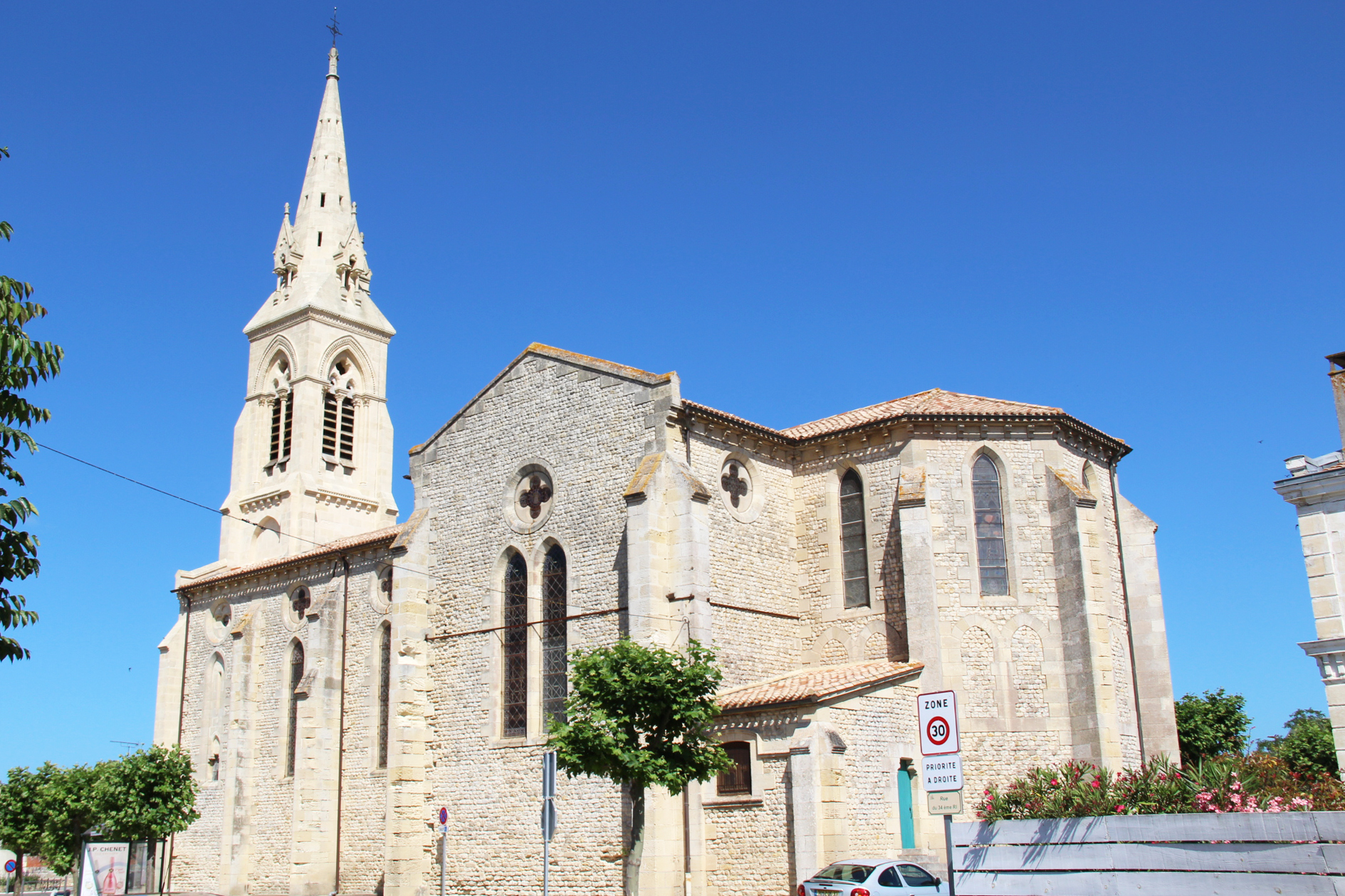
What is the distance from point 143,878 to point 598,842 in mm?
20136

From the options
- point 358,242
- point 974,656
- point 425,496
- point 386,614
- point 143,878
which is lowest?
point 143,878

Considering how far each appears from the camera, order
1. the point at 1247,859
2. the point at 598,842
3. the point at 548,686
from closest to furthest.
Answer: the point at 1247,859 → the point at 598,842 → the point at 548,686

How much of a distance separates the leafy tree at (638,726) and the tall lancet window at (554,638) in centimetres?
560

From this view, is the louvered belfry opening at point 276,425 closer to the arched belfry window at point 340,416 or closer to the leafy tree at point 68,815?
the arched belfry window at point 340,416

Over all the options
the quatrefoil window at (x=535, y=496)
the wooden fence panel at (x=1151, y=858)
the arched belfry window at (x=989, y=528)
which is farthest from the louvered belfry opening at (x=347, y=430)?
the wooden fence panel at (x=1151, y=858)

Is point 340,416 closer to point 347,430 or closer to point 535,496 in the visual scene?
point 347,430

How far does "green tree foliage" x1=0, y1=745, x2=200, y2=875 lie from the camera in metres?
30.9

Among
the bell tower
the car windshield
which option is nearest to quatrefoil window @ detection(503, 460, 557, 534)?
the car windshield

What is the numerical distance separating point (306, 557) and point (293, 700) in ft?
13.9

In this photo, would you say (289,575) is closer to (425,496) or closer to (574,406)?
(425,496)

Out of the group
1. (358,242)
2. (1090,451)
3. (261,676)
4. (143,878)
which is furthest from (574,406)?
(358,242)

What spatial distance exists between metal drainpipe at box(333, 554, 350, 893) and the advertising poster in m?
8.44

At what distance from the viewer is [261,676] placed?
1390 inches

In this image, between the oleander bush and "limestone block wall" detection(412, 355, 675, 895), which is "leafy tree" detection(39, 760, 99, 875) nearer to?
"limestone block wall" detection(412, 355, 675, 895)
